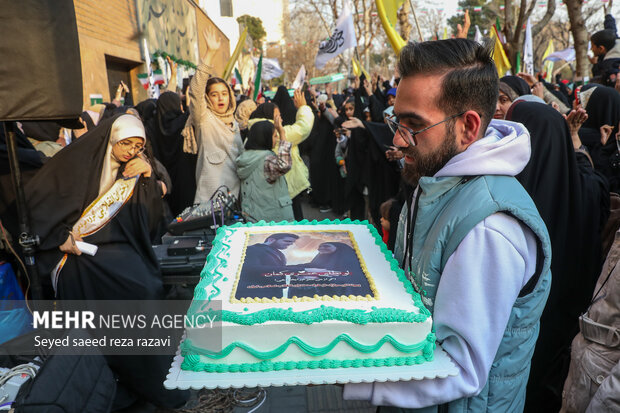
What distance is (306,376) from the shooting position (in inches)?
45.6

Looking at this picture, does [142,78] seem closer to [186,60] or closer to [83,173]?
[83,173]

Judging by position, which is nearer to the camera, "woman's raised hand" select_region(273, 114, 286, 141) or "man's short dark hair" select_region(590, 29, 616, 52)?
"woman's raised hand" select_region(273, 114, 286, 141)

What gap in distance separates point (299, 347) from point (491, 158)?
0.85 m

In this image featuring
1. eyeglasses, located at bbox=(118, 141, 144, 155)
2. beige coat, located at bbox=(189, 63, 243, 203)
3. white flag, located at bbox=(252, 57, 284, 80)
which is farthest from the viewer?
white flag, located at bbox=(252, 57, 284, 80)

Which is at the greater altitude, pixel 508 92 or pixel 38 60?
pixel 38 60

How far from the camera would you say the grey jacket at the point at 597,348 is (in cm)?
166

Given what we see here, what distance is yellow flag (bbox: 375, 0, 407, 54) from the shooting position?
2.87 m

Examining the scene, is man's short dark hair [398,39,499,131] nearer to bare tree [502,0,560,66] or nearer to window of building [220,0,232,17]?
bare tree [502,0,560,66]

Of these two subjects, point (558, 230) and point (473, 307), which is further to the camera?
point (558, 230)

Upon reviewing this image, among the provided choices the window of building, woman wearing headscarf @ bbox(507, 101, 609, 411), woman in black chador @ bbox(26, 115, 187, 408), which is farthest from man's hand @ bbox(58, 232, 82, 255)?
the window of building

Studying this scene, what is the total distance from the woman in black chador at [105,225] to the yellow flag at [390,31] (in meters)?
1.91

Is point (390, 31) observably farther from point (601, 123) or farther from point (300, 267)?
point (601, 123)

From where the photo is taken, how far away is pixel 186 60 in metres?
20.2

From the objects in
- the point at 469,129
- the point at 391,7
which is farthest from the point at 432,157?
the point at 391,7
